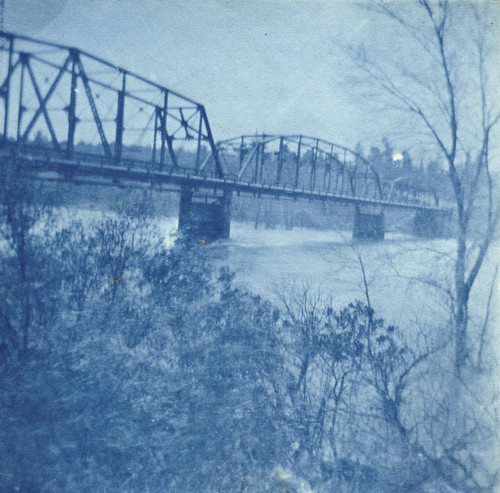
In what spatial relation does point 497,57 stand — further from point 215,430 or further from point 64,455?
point 64,455

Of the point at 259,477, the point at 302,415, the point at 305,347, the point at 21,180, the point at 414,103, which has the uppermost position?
the point at 414,103

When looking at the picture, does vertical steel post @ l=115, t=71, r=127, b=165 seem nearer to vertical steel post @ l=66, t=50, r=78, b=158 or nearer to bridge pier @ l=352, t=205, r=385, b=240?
vertical steel post @ l=66, t=50, r=78, b=158

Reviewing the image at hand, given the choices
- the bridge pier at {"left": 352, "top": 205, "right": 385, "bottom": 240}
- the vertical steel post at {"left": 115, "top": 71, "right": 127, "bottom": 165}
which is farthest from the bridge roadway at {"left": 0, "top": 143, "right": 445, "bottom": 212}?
the bridge pier at {"left": 352, "top": 205, "right": 385, "bottom": 240}

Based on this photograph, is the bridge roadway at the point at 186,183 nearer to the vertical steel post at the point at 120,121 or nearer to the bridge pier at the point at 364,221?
the bridge pier at the point at 364,221

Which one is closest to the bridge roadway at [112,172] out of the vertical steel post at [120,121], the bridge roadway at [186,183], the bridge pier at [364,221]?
the bridge roadway at [186,183]

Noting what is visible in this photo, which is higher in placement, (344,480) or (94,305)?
(94,305)

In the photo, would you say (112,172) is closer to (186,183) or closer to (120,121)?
(120,121)

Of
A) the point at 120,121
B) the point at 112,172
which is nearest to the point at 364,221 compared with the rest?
the point at 120,121

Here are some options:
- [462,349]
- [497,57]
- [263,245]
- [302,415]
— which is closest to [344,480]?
[302,415]
